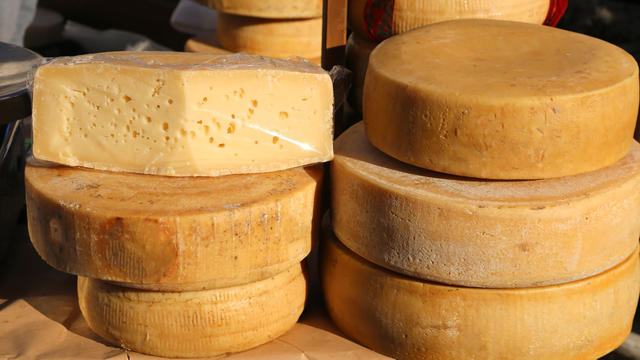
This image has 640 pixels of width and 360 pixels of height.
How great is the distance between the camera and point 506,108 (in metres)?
1.45

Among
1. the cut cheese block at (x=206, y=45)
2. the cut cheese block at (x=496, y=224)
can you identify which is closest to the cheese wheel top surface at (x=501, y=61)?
the cut cheese block at (x=496, y=224)

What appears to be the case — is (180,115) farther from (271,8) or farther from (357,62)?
(271,8)

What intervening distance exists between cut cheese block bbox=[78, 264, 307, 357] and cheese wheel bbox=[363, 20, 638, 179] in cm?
47

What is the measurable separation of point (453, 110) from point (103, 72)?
2.59 ft

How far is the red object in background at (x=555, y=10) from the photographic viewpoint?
2.04 m

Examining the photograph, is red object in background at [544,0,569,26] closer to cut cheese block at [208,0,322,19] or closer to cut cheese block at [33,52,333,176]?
cut cheese block at [33,52,333,176]

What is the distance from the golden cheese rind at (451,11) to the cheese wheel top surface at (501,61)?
0.08m

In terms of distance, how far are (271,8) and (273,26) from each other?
0.10 m

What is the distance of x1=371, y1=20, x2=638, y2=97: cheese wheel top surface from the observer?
1503mm

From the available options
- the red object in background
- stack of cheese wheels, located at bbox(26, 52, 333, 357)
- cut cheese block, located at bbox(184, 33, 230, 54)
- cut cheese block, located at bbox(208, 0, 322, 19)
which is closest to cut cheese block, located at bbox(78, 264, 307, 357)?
stack of cheese wheels, located at bbox(26, 52, 333, 357)

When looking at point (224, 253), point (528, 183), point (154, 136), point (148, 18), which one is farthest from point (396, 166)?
point (148, 18)

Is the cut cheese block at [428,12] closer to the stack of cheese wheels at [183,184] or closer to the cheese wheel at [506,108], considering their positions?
the cheese wheel at [506,108]

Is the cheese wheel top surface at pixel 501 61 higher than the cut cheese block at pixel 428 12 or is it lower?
lower

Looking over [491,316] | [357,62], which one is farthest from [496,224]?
[357,62]
